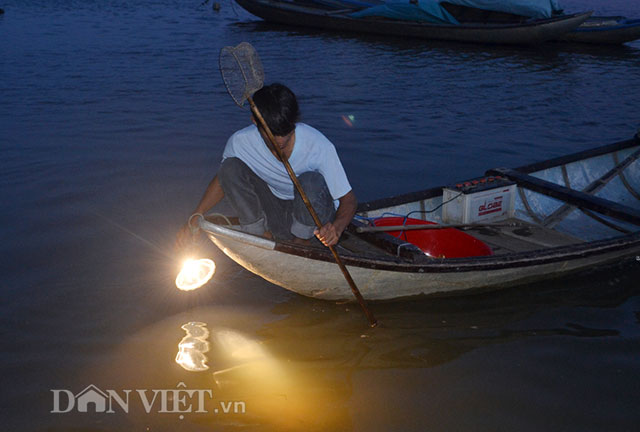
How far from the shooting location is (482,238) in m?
5.82

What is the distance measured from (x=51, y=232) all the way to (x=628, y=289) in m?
5.67

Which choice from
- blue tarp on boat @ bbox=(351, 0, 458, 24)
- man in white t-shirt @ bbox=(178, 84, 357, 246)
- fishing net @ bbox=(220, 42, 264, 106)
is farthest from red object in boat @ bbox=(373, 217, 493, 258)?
blue tarp on boat @ bbox=(351, 0, 458, 24)

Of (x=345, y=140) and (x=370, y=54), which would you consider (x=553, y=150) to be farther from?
(x=370, y=54)

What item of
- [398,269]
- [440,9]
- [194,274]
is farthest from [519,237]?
[440,9]

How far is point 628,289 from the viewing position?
528 cm

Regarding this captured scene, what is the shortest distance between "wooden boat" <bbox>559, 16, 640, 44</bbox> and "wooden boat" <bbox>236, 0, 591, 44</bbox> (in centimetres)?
147

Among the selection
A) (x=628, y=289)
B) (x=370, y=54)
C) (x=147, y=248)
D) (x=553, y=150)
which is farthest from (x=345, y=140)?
(x=370, y=54)

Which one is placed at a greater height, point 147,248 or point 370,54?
point 370,54

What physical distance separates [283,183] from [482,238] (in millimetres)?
2330

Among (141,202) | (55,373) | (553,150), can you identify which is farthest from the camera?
(553,150)

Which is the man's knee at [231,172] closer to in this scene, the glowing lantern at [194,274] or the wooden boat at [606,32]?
the glowing lantern at [194,274]

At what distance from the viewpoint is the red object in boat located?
5438mm

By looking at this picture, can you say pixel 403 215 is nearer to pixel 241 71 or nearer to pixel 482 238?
pixel 482 238

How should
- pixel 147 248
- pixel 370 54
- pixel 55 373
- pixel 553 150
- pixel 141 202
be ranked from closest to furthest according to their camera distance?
1. pixel 55 373
2. pixel 147 248
3. pixel 141 202
4. pixel 553 150
5. pixel 370 54
